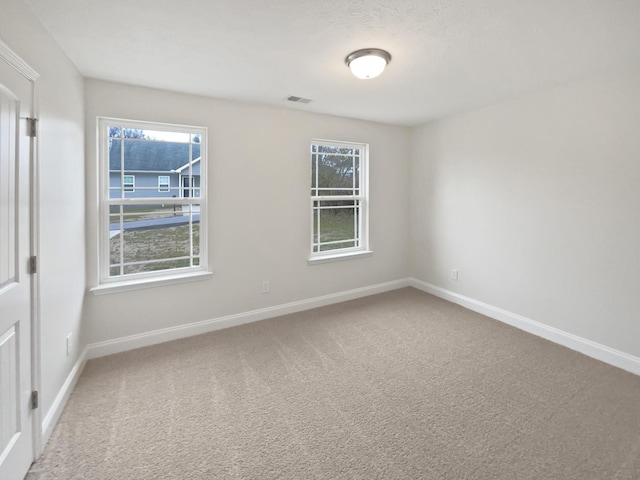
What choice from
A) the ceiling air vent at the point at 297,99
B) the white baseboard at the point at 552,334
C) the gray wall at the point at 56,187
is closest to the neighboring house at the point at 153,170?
the gray wall at the point at 56,187

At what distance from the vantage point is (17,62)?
57.9 inches

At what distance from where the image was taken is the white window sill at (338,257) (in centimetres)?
387

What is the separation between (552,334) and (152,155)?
13.7ft

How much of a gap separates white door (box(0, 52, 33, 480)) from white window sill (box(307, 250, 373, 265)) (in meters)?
2.63

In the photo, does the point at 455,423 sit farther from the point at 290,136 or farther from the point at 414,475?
the point at 290,136

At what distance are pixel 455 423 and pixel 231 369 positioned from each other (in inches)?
65.8

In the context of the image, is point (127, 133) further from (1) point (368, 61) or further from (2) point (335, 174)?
(2) point (335, 174)

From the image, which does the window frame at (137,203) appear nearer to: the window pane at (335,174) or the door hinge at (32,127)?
the door hinge at (32,127)

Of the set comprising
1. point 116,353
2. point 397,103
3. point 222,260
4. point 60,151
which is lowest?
point 116,353

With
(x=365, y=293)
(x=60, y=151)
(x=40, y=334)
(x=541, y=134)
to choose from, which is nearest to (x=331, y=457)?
(x=40, y=334)

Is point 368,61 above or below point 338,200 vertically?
above

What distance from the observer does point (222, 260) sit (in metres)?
3.29

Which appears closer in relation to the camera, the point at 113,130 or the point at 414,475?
the point at 414,475

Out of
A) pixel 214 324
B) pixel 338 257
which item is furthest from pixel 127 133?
pixel 338 257
